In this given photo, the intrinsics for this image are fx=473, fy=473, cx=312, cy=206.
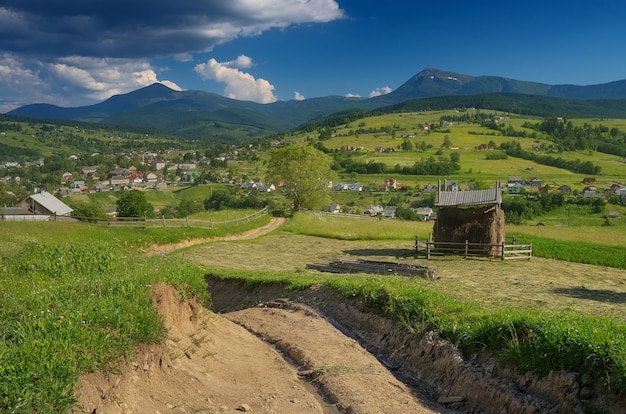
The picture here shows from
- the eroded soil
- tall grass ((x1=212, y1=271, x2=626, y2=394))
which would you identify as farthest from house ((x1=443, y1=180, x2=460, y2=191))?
the eroded soil

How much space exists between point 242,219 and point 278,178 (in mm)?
12830

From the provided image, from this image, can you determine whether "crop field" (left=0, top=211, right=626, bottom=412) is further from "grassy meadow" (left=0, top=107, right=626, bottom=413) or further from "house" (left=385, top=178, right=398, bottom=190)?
"house" (left=385, top=178, right=398, bottom=190)

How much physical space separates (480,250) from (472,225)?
2084 mm

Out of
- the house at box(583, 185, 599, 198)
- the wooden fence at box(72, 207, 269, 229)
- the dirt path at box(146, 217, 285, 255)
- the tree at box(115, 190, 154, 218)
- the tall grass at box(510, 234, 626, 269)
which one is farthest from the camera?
the house at box(583, 185, 599, 198)

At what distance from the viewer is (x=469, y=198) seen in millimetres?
36938

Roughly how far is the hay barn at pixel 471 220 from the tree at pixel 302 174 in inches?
1150

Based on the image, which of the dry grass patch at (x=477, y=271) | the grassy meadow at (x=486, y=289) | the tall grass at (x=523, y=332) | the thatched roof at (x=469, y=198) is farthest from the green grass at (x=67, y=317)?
the thatched roof at (x=469, y=198)

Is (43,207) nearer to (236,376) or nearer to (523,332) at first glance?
(236,376)

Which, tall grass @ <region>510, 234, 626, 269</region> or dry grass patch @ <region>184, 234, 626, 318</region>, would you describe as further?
tall grass @ <region>510, 234, 626, 269</region>

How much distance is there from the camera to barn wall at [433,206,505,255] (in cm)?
3588

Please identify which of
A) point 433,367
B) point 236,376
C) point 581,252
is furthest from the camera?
point 581,252

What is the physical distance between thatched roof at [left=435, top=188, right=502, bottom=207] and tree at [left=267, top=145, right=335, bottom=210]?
2921 cm

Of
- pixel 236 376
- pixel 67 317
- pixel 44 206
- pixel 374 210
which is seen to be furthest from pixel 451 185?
pixel 374 210

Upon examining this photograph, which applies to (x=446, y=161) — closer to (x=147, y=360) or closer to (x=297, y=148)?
(x=297, y=148)
